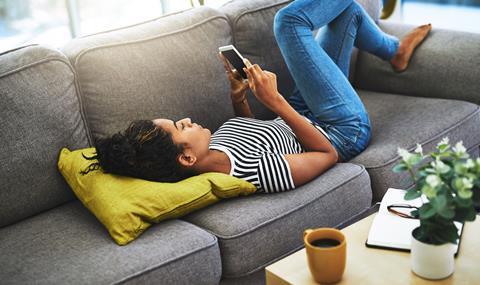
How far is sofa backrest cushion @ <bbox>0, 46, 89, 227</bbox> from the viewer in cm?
185

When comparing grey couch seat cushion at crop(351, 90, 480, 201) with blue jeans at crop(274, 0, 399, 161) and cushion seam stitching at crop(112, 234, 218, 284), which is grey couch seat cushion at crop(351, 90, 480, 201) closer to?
blue jeans at crop(274, 0, 399, 161)

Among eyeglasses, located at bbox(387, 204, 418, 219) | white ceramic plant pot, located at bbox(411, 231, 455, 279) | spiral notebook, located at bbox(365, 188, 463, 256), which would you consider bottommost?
spiral notebook, located at bbox(365, 188, 463, 256)

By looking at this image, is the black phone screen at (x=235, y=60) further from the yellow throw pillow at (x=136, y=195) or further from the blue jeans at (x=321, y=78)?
the yellow throw pillow at (x=136, y=195)

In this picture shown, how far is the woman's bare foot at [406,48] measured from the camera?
2.60m

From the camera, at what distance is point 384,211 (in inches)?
65.6

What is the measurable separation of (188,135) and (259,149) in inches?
9.7

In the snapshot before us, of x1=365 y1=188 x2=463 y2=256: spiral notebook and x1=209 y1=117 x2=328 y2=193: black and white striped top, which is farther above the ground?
x1=209 y1=117 x2=328 y2=193: black and white striped top

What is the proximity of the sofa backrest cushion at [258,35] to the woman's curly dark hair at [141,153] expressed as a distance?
67 centimetres

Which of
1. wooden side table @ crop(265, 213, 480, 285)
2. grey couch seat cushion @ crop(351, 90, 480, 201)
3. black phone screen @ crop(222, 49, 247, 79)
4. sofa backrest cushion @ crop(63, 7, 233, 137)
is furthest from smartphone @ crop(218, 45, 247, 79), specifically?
wooden side table @ crop(265, 213, 480, 285)

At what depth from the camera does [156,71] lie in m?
2.15

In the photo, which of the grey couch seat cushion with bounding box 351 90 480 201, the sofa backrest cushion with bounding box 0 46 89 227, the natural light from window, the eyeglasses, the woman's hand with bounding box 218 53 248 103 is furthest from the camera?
the natural light from window

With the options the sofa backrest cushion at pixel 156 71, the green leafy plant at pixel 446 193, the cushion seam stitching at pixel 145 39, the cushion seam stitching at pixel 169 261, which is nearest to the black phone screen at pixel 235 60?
the sofa backrest cushion at pixel 156 71

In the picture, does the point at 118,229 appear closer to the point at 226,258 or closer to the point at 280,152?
the point at 226,258

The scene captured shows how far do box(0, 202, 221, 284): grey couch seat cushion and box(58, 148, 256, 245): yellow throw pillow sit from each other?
1.8 inches
